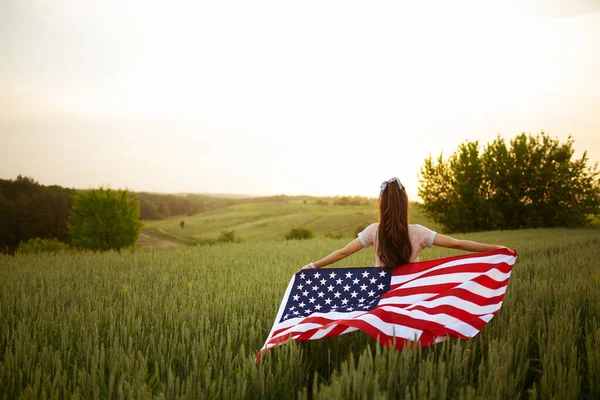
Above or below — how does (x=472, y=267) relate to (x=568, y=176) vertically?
below

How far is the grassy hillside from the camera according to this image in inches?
1665

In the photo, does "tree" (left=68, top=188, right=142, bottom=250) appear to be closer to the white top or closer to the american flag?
the american flag

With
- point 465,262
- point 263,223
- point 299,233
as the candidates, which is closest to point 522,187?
point 299,233

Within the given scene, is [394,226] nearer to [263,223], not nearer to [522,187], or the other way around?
[522,187]

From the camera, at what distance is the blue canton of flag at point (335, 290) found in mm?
4395

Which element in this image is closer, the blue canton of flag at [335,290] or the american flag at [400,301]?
the american flag at [400,301]

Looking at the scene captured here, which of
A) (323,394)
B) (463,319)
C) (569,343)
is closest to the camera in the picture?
(323,394)

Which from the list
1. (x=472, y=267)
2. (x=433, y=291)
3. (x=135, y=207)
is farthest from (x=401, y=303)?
(x=135, y=207)

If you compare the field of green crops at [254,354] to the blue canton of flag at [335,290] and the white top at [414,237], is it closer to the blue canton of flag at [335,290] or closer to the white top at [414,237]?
the blue canton of flag at [335,290]

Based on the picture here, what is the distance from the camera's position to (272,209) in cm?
6638

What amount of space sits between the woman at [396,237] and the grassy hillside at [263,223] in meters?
32.3

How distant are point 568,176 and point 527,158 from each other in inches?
160

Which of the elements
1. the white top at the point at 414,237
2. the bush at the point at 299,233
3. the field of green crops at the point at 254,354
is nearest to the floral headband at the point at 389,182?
the white top at the point at 414,237

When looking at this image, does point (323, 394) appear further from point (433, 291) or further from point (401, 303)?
point (433, 291)
